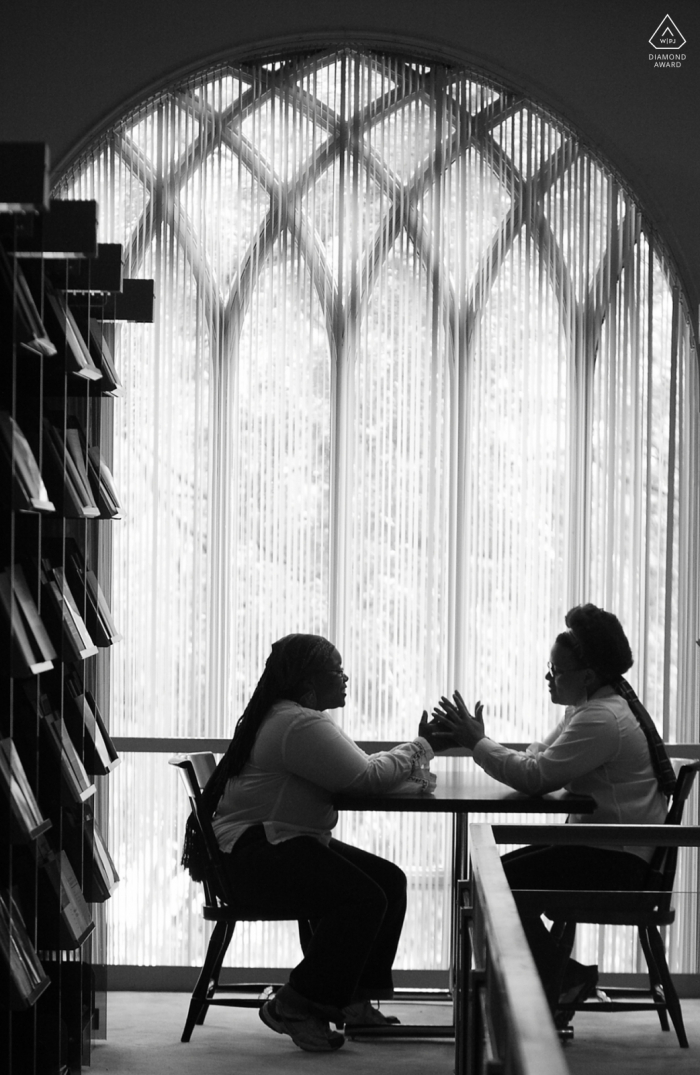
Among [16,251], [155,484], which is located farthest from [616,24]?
[16,251]

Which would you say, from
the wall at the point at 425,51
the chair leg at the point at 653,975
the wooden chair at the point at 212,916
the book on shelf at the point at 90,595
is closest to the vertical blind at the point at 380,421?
the wall at the point at 425,51

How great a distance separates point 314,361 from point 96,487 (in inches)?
58.0

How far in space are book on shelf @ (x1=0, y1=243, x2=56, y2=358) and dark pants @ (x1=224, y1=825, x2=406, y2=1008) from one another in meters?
1.77

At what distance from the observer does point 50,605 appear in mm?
2951

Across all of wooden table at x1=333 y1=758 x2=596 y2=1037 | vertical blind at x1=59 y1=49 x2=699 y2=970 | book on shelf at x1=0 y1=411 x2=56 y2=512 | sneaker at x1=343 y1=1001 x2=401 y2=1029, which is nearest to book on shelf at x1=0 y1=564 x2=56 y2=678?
book on shelf at x1=0 y1=411 x2=56 y2=512

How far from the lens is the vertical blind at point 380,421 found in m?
4.64

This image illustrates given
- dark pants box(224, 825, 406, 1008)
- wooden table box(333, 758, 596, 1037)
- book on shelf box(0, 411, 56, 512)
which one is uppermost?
book on shelf box(0, 411, 56, 512)

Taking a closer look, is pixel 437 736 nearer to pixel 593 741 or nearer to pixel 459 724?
pixel 459 724

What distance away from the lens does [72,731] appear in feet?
10.7

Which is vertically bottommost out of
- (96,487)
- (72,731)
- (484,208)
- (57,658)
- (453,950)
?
(453,950)

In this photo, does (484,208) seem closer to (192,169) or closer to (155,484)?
(192,169)

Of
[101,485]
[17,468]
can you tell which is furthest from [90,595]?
[17,468]

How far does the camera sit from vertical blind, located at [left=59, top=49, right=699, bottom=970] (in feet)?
15.2

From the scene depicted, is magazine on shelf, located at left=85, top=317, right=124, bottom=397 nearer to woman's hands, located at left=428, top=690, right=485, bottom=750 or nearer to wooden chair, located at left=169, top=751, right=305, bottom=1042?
wooden chair, located at left=169, top=751, right=305, bottom=1042
